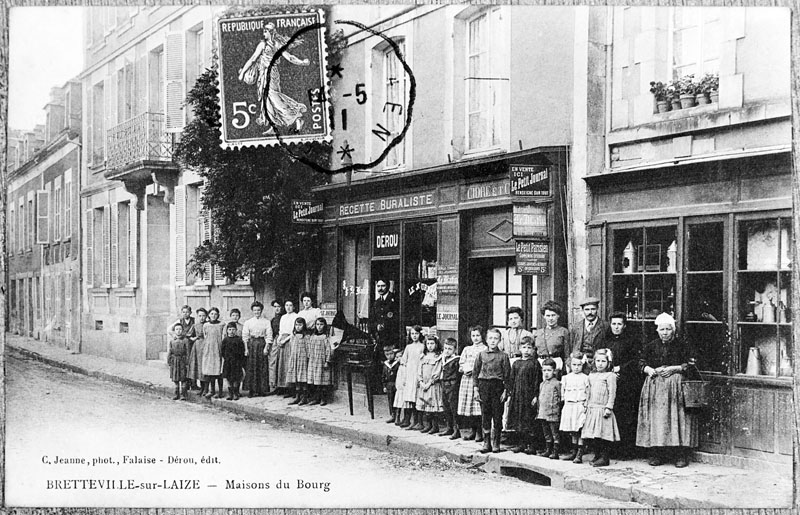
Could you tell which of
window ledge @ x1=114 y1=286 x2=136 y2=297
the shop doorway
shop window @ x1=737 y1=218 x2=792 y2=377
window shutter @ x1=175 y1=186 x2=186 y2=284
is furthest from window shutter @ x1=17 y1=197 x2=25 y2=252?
shop window @ x1=737 y1=218 x2=792 y2=377

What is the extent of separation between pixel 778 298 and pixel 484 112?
11.1 feet

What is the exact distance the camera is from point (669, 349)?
22.5 feet

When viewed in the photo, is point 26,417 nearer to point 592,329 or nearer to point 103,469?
point 103,469

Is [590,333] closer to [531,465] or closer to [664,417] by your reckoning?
[664,417]

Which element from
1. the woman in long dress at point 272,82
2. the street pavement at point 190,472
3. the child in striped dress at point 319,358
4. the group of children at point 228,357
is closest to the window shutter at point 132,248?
the group of children at point 228,357

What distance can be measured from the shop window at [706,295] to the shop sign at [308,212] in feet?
14.6

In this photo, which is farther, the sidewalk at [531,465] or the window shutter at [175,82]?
the window shutter at [175,82]

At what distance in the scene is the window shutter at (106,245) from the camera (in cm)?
945

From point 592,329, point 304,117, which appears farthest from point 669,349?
point 304,117

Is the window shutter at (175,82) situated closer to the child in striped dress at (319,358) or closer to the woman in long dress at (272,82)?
the woman in long dress at (272,82)

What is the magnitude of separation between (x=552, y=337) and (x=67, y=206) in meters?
5.34

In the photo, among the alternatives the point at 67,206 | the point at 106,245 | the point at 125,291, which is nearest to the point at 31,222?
the point at 67,206

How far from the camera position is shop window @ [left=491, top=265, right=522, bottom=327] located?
27.7 feet

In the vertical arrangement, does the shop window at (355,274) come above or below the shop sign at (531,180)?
below
